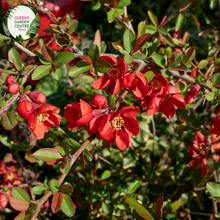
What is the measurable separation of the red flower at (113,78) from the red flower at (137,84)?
3 centimetres

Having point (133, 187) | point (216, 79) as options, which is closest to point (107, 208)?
point (133, 187)

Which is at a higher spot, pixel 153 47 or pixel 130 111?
pixel 153 47

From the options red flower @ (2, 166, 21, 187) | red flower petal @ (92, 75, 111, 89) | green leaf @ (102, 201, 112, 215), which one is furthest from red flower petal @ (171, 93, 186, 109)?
red flower @ (2, 166, 21, 187)

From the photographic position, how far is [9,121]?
2.20 ft

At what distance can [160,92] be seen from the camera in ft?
2.37

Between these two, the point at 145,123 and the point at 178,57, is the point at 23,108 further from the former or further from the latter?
the point at 145,123

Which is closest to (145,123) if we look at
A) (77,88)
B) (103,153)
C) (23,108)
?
(103,153)

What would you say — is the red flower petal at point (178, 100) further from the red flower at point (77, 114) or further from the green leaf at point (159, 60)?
the red flower at point (77, 114)

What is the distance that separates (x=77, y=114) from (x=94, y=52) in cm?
20

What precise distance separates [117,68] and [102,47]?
14 cm

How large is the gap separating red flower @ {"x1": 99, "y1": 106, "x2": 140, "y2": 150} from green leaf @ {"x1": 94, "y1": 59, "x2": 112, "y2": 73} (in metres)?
0.12

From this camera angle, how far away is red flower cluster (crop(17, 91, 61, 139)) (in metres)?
0.67

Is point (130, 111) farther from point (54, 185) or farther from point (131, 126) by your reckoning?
point (54, 185)

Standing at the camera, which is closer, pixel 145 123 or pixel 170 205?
pixel 170 205
